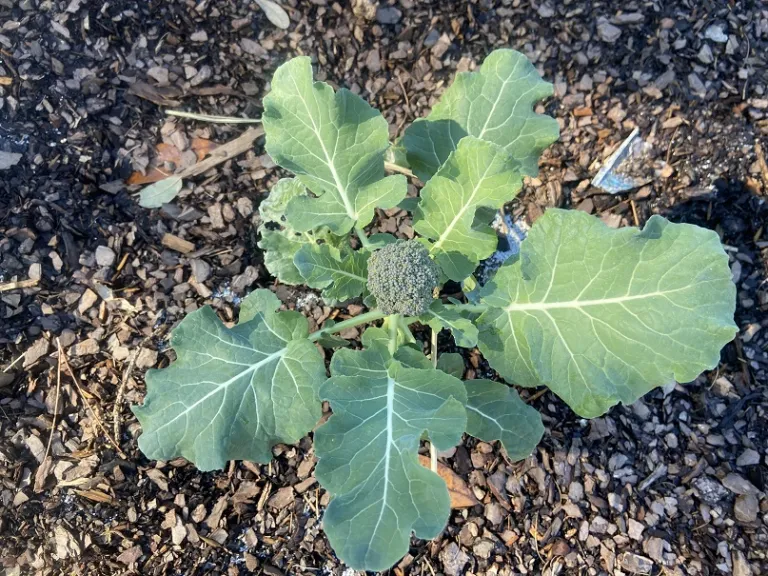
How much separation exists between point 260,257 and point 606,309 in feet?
6.02

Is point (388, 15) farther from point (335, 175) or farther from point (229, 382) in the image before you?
point (229, 382)

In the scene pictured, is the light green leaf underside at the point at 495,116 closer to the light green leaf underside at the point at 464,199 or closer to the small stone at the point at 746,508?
the light green leaf underside at the point at 464,199

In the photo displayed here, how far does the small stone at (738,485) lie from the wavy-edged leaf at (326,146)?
2.18 metres

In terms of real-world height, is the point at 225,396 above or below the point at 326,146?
below

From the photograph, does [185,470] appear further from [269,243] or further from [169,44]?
[169,44]

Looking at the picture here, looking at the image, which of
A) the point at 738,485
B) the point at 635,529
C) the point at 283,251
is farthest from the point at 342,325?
the point at 738,485

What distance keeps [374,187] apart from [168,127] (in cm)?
151

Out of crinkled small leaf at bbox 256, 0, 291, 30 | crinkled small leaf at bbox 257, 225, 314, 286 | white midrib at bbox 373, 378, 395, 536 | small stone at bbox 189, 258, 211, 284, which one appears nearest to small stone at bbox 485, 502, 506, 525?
white midrib at bbox 373, 378, 395, 536

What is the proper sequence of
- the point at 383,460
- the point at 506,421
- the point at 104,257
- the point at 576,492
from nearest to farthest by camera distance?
the point at 383,460 < the point at 506,421 < the point at 576,492 < the point at 104,257

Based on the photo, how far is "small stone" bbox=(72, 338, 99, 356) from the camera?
3074 mm

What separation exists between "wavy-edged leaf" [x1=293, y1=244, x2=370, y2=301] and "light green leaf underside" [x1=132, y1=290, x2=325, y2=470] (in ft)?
0.90

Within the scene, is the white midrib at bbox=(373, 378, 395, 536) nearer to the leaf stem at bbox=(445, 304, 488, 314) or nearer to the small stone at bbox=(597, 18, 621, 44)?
the leaf stem at bbox=(445, 304, 488, 314)

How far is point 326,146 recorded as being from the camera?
267 centimetres

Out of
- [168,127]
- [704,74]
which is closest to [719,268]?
[704,74]
